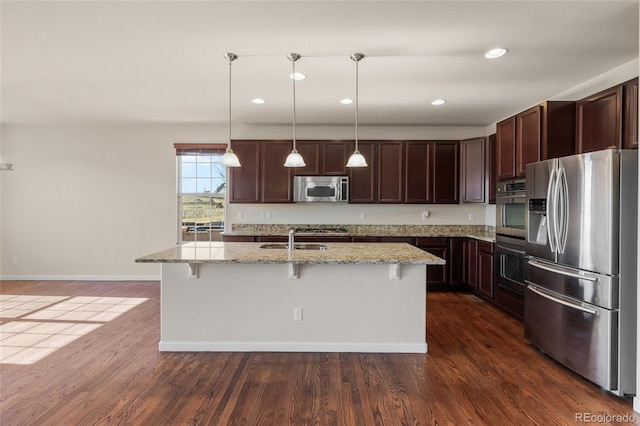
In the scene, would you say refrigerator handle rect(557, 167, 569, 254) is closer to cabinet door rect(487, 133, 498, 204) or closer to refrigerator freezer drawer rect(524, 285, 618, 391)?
refrigerator freezer drawer rect(524, 285, 618, 391)

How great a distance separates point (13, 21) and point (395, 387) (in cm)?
376

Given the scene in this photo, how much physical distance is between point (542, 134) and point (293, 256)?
271cm

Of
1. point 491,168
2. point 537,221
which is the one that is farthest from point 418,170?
point 537,221

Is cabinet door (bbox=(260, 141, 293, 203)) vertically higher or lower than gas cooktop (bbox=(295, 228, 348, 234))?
higher

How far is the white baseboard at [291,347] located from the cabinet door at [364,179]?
2578 millimetres

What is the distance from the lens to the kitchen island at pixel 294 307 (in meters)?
2.83

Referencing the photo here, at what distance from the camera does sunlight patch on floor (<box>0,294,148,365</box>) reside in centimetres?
290

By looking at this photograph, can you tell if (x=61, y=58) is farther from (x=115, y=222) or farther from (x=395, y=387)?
(x=395, y=387)

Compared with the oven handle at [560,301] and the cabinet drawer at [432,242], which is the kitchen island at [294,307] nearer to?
the oven handle at [560,301]

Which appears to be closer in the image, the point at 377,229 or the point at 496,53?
the point at 496,53

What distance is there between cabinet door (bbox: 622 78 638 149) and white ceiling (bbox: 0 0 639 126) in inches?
A: 14.9

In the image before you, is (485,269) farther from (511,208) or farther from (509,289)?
(511,208)

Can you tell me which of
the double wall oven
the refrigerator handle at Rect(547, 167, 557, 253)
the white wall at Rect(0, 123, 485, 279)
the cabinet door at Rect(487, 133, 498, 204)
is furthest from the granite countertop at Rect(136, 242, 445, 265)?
the white wall at Rect(0, 123, 485, 279)

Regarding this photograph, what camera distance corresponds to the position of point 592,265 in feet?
7.52
